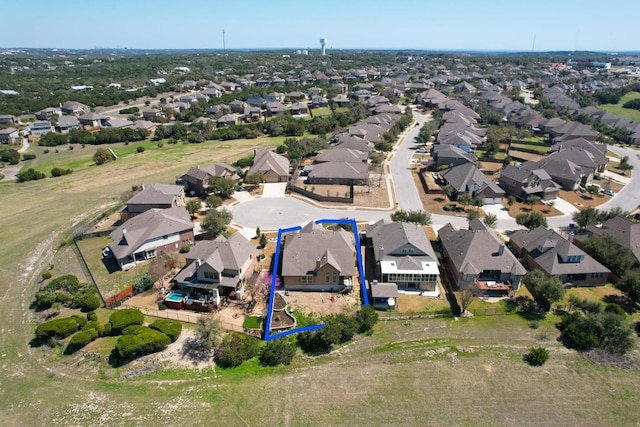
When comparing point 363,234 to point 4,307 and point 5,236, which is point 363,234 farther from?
point 5,236

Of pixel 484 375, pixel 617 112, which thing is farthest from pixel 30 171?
pixel 617 112

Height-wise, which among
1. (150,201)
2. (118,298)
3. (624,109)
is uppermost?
(624,109)

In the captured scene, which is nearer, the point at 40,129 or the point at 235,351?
the point at 235,351

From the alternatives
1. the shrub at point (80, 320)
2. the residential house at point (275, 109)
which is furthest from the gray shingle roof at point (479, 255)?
the residential house at point (275, 109)

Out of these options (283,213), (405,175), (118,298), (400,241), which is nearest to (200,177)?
(283,213)

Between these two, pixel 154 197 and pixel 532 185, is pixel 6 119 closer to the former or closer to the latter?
pixel 154 197
